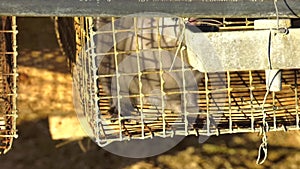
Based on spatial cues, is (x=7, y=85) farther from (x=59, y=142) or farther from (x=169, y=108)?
(x=169, y=108)

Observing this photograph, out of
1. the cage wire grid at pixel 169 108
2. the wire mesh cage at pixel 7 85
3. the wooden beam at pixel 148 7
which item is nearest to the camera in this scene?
the wooden beam at pixel 148 7

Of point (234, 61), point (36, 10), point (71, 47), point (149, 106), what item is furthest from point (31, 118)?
point (36, 10)

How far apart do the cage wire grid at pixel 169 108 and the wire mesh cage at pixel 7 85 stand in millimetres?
293

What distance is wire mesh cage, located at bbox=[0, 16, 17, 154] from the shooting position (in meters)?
2.10

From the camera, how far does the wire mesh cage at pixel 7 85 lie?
2104 mm

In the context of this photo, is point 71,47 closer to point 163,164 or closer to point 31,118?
point 31,118

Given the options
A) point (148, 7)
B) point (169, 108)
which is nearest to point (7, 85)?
point (169, 108)

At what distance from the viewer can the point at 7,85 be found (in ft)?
7.46

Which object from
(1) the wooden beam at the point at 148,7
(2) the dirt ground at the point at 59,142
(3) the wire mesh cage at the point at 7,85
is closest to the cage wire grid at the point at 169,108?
(3) the wire mesh cage at the point at 7,85

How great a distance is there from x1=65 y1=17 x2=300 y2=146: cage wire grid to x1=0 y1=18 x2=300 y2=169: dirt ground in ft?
1.81

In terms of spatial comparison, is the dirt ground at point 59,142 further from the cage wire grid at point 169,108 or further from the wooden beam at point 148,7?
the wooden beam at point 148,7

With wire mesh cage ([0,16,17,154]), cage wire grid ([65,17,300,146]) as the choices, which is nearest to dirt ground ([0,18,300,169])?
wire mesh cage ([0,16,17,154])

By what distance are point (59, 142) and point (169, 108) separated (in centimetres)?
86

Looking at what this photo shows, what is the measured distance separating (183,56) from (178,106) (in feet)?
0.75
